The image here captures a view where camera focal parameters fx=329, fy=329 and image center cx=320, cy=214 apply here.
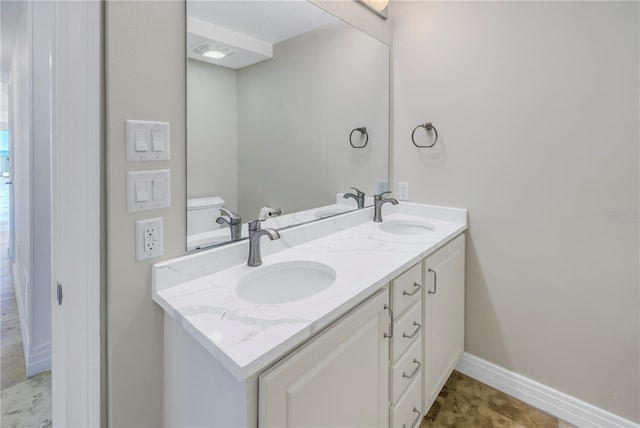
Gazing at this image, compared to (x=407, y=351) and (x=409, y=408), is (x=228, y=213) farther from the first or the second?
(x=409, y=408)

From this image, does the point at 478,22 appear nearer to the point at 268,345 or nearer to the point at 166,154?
the point at 166,154

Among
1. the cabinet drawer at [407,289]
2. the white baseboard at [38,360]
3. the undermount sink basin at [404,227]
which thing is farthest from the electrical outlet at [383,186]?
the white baseboard at [38,360]

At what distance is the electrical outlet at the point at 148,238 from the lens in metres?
0.96

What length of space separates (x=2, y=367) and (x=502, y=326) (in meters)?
2.95

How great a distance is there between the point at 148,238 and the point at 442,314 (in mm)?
1349

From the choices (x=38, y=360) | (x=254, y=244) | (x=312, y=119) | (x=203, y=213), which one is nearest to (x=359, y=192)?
(x=312, y=119)

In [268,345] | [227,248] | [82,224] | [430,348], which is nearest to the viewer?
[268,345]

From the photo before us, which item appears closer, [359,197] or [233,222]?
[233,222]

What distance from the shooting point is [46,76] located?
1958 mm

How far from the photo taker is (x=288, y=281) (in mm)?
1273

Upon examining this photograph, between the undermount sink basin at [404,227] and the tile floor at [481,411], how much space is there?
0.89m

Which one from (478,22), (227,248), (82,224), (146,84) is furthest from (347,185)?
(82,224)

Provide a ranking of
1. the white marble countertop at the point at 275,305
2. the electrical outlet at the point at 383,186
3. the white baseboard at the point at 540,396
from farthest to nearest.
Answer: the electrical outlet at the point at 383,186, the white baseboard at the point at 540,396, the white marble countertop at the point at 275,305

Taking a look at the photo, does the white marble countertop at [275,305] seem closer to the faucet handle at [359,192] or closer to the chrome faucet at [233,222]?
the chrome faucet at [233,222]
